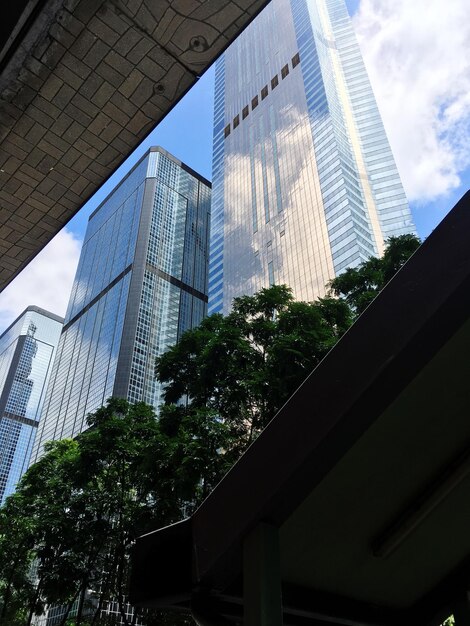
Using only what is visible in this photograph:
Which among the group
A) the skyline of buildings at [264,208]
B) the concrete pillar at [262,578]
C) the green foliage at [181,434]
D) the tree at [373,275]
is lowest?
the concrete pillar at [262,578]

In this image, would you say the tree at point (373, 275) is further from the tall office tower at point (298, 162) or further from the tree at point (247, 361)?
the tall office tower at point (298, 162)

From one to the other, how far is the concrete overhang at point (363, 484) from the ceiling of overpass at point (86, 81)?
2443 mm

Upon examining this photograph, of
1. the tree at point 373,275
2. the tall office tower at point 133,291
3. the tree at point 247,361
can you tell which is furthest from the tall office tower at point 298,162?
the tree at point 247,361

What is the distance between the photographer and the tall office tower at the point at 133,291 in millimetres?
82125

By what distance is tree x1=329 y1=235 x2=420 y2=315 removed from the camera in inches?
404

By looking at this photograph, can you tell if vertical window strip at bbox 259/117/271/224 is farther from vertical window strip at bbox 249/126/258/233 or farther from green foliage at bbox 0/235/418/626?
green foliage at bbox 0/235/418/626

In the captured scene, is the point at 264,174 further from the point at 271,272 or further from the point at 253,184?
the point at 271,272

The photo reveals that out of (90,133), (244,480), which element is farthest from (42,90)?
(244,480)

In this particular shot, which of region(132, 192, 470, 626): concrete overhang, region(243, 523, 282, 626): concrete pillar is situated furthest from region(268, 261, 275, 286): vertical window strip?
region(243, 523, 282, 626): concrete pillar

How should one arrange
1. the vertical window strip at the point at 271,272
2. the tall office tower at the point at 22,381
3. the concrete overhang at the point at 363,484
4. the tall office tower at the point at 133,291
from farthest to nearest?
the tall office tower at the point at 22,381 → the tall office tower at the point at 133,291 → the vertical window strip at the point at 271,272 → the concrete overhang at the point at 363,484

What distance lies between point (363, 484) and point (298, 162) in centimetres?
6679

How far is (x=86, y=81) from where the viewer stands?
3678 millimetres

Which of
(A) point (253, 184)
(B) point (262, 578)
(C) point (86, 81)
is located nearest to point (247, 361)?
(C) point (86, 81)

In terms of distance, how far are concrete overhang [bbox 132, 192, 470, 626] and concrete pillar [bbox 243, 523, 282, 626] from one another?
0.01 metres
